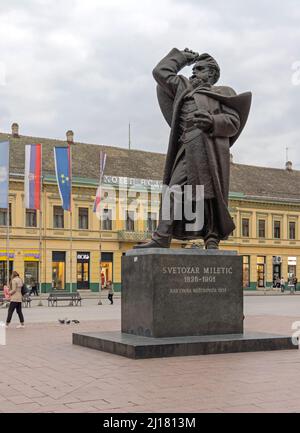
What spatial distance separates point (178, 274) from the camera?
9.66 meters

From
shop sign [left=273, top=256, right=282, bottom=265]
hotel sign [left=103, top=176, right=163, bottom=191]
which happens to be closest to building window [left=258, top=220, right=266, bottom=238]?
shop sign [left=273, top=256, right=282, bottom=265]

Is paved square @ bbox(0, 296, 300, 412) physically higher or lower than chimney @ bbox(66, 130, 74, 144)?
lower

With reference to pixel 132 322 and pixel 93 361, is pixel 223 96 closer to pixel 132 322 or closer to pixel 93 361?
pixel 132 322

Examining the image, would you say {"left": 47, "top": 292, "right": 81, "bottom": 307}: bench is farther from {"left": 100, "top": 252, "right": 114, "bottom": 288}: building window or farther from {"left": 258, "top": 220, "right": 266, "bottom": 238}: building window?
{"left": 258, "top": 220, "right": 266, "bottom": 238}: building window

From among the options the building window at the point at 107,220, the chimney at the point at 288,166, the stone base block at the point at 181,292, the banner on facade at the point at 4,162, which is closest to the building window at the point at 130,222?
the building window at the point at 107,220

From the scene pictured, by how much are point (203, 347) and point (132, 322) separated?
1.34 metres

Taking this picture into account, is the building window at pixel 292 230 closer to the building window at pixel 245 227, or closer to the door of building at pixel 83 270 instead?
the building window at pixel 245 227

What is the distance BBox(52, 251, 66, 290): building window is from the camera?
46.4m

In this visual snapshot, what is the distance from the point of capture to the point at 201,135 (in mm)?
10328

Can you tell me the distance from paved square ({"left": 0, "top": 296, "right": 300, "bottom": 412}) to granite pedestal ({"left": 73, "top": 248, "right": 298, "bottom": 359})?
0.85 ft

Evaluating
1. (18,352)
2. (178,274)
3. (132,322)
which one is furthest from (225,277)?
(18,352)

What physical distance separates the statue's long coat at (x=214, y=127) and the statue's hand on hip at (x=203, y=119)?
0.11 meters

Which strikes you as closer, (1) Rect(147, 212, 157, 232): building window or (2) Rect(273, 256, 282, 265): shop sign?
(1) Rect(147, 212, 157, 232): building window

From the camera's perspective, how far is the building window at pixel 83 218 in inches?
1881
